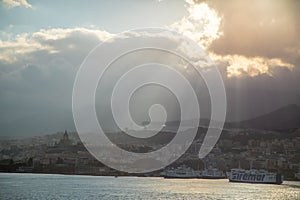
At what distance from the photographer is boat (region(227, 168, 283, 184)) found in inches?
5373

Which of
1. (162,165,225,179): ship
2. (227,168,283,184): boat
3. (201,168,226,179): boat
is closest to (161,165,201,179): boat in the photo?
Answer: (162,165,225,179): ship

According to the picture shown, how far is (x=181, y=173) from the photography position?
164000mm

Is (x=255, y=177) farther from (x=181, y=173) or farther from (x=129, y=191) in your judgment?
(x=129, y=191)

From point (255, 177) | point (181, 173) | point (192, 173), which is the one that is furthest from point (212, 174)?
point (255, 177)

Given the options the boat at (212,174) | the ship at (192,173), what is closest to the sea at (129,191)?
the ship at (192,173)

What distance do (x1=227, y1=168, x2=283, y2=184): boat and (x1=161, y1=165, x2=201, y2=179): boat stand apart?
20922 mm

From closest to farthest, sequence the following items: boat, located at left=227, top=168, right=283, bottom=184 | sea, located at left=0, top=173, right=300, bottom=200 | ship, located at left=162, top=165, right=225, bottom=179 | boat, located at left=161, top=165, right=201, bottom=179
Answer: sea, located at left=0, top=173, right=300, bottom=200
boat, located at left=227, top=168, right=283, bottom=184
boat, located at left=161, top=165, right=201, bottom=179
ship, located at left=162, top=165, right=225, bottom=179

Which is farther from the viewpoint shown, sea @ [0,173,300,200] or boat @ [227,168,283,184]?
boat @ [227,168,283,184]

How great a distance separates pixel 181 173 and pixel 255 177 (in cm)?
3058

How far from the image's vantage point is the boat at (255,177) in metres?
136

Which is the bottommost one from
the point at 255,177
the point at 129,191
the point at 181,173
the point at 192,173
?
the point at 129,191

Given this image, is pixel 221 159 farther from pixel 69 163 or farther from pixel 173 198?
pixel 173 198

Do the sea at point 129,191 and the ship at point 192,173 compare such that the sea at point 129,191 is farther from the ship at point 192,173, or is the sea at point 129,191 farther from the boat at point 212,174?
the boat at point 212,174

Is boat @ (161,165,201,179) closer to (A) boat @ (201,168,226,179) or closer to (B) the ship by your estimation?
(B) the ship
